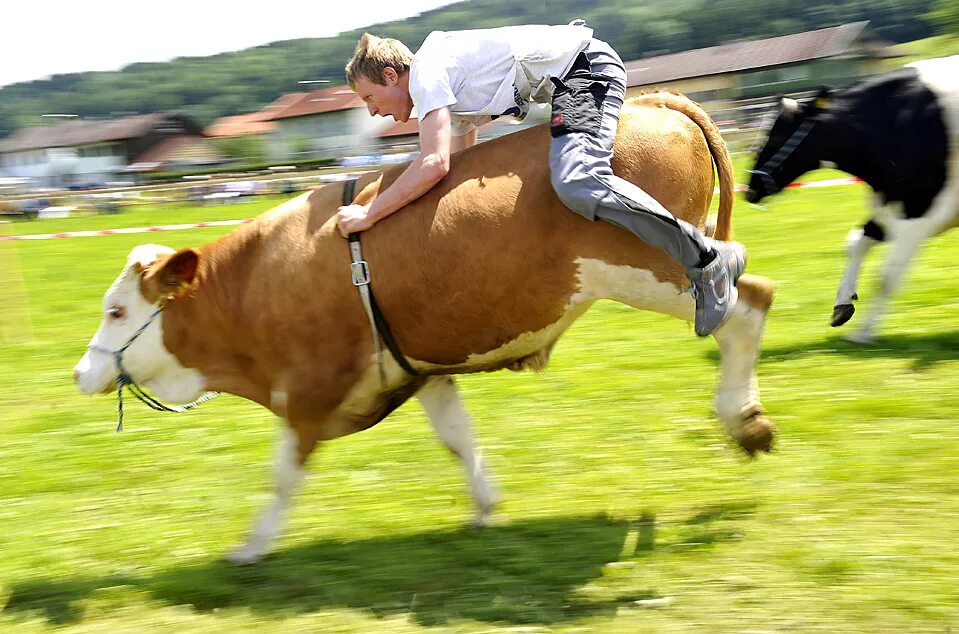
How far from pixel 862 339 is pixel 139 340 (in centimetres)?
530

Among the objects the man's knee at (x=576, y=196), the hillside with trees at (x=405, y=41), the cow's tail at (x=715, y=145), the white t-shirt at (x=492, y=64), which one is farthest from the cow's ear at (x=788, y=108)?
the hillside with trees at (x=405, y=41)

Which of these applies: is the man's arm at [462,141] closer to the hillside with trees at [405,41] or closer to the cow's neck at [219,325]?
the cow's neck at [219,325]

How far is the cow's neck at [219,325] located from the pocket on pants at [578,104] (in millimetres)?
1559

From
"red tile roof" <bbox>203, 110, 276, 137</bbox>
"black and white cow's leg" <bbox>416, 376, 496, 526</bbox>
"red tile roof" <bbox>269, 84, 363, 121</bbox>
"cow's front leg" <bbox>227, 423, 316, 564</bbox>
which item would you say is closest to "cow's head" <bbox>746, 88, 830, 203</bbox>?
"black and white cow's leg" <bbox>416, 376, 496, 526</bbox>

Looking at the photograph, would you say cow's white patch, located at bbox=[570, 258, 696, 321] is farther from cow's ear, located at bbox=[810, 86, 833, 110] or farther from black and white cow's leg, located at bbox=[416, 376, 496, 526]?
cow's ear, located at bbox=[810, 86, 833, 110]

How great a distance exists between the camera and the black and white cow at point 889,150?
23.5 ft

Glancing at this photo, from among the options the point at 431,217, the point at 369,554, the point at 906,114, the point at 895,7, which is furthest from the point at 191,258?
the point at 895,7

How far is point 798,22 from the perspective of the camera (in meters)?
105

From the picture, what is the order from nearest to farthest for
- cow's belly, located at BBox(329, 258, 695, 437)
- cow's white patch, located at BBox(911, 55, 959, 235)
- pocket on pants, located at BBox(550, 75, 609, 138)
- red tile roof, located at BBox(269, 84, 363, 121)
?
1. pocket on pants, located at BBox(550, 75, 609, 138)
2. cow's belly, located at BBox(329, 258, 695, 437)
3. cow's white patch, located at BBox(911, 55, 959, 235)
4. red tile roof, located at BBox(269, 84, 363, 121)

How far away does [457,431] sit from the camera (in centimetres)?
496

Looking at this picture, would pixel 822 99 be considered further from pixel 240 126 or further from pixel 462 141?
pixel 240 126

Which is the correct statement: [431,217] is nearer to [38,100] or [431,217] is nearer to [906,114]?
[906,114]

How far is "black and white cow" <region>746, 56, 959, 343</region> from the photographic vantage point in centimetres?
717

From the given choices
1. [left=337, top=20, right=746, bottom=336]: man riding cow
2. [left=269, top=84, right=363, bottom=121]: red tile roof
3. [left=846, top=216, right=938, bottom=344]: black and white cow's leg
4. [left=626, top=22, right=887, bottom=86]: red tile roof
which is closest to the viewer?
[left=337, top=20, right=746, bottom=336]: man riding cow
